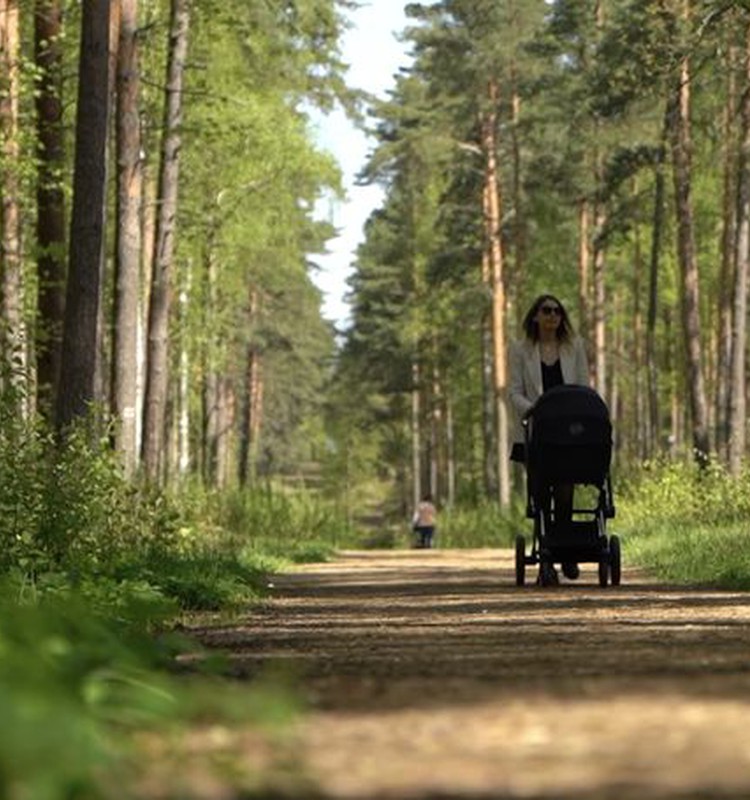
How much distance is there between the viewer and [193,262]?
5019 centimetres

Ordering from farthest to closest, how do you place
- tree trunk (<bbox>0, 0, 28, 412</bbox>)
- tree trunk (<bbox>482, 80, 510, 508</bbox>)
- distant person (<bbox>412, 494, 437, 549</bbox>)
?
tree trunk (<bbox>482, 80, 510, 508</bbox>)
distant person (<bbox>412, 494, 437, 549</bbox>)
tree trunk (<bbox>0, 0, 28, 412</bbox>)

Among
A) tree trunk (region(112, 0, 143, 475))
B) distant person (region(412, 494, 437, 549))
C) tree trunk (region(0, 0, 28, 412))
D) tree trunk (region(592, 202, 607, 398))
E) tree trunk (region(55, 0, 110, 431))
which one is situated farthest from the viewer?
tree trunk (region(592, 202, 607, 398))

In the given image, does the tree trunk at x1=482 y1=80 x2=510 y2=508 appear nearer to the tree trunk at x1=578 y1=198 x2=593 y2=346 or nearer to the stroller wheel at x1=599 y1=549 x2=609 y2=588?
the tree trunk at x1=578 y1=198 x2=593 y2=346

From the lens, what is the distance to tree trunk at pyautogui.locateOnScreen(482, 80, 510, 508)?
52.5 meters

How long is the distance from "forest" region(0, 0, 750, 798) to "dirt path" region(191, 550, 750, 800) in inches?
24.8

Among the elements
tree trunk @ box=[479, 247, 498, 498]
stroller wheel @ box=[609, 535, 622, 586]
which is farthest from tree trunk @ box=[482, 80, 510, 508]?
stroller wheel @ box=[609, 535, 622, 586]

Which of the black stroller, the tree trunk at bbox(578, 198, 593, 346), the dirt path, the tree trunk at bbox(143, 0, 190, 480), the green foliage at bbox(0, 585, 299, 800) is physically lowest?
the dirt path

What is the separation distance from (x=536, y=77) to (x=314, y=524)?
24.7m

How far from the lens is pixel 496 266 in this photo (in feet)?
178

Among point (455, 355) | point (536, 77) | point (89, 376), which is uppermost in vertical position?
point (536, 77)

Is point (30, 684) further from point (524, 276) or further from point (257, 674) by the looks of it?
point (524, 276)

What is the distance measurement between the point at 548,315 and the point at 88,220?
4722 millimetres

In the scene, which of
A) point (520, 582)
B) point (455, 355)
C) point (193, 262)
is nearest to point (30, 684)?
point (520, 582)

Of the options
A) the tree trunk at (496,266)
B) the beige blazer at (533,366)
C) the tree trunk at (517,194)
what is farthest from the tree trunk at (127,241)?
the tree trunk at (517,194)
